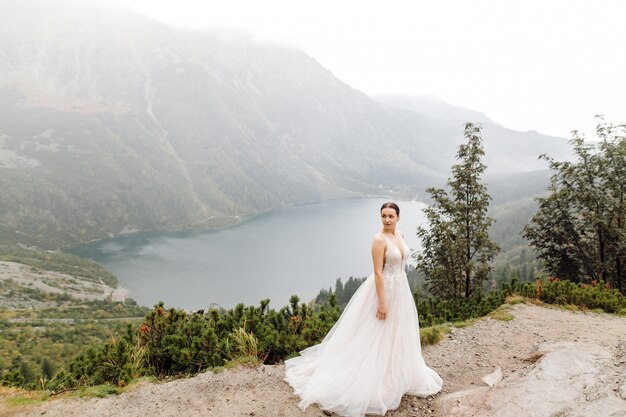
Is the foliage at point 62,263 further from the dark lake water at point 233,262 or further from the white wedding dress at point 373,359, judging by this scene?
the white wedding dress at point 373,359

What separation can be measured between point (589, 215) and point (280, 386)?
17062 mm

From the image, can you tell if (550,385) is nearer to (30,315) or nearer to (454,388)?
(454,388)

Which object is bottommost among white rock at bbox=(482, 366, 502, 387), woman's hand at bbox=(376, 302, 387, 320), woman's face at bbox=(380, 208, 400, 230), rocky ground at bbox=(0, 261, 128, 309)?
rocky ground at bbox=(0, 261, 128, 309)

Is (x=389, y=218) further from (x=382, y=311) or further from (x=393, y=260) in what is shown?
(x=382, y=311)

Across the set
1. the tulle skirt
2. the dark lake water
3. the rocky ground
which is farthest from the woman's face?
the rocky ground

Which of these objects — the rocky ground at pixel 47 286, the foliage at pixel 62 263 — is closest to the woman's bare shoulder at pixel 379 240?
A: the rocky ground at pixel 47 286

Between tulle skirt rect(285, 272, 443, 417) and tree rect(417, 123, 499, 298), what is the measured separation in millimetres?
12065

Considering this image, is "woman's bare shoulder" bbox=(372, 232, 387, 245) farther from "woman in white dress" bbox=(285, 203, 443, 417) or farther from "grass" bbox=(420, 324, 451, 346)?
"grass" bbox=(420, 324, 451, 346)

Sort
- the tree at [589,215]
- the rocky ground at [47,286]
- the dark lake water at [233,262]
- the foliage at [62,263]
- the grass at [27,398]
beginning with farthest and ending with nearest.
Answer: the foliage at [62,263]
the dark lake water at [233,262]
the rocky ground at [47,286]
the tree at [589,215]
the grass at [27,398]

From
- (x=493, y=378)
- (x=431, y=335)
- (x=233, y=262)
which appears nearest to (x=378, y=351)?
(x=493, y=378)

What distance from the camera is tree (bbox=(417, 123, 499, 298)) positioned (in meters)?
16.8

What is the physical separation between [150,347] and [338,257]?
14078 cm

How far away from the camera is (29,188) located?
650 feet

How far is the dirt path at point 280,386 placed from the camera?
5.21 m
